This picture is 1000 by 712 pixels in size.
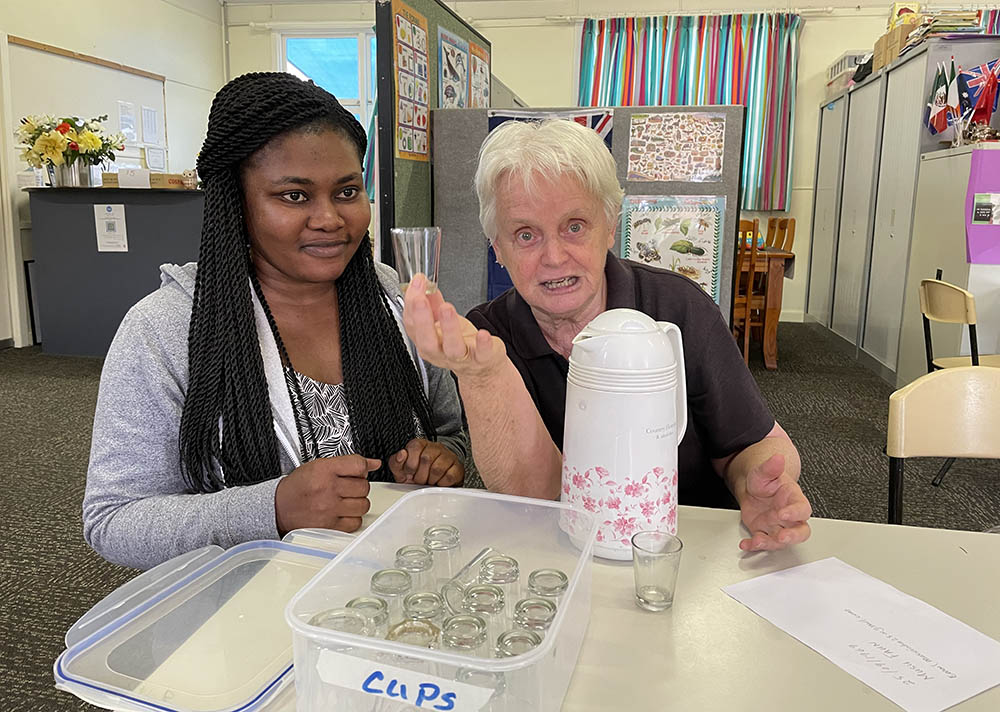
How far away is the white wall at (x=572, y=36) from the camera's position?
6.89 metres

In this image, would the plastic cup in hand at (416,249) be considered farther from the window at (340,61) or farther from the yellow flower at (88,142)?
the window at (340,61)

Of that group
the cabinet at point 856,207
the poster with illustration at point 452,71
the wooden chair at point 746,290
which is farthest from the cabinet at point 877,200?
the poster with illustration at point 452,71

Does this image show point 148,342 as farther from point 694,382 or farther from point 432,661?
point 694,382

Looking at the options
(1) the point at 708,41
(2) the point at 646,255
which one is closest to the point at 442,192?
(2) the point at 646,255

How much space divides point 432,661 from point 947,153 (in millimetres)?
4403

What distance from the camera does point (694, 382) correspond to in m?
1.31

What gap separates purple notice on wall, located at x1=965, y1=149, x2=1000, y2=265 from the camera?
3.64 metres

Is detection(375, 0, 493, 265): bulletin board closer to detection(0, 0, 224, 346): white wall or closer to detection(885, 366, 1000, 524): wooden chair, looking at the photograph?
detection(885, 366, 1000, 524): wooden chair

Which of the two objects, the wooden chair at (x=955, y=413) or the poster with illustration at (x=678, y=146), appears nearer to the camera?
the wooden chair at (x=955, y=413)

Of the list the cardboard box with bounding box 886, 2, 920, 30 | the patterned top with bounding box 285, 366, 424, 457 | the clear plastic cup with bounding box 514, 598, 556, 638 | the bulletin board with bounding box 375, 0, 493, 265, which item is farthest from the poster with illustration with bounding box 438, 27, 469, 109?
the cardboard box with bounding box 886, 2, 920, 30

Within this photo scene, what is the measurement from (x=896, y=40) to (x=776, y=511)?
5024 mm

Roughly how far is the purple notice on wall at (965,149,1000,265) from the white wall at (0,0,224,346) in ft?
20.1

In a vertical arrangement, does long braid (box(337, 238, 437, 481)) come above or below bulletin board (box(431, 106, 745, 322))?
below

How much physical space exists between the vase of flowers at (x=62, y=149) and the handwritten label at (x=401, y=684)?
5.36m
